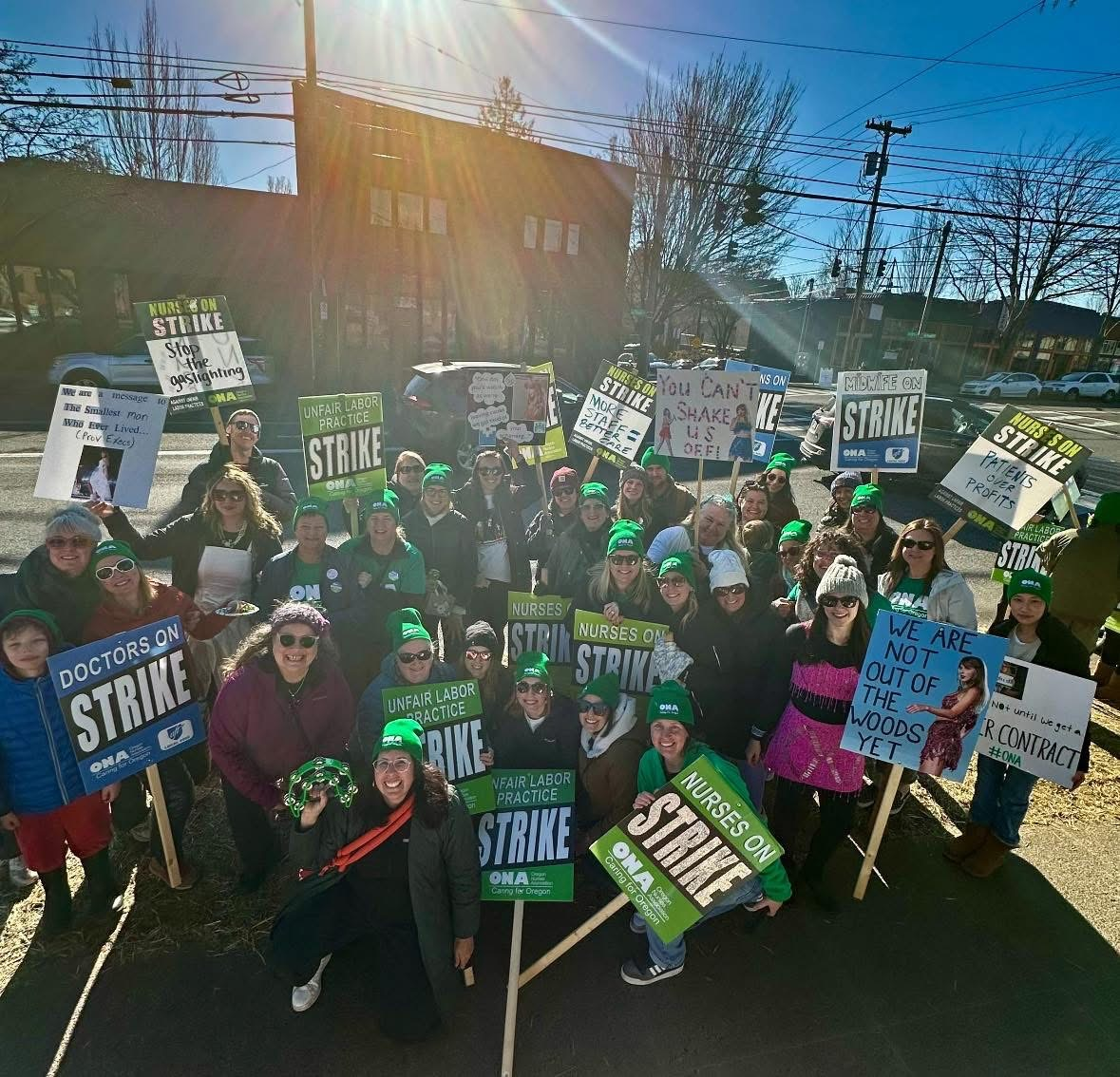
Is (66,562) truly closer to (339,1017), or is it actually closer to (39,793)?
(39,793)

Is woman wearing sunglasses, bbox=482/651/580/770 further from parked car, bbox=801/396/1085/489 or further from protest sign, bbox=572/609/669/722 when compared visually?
parked car, bbox=801/396/1085/489

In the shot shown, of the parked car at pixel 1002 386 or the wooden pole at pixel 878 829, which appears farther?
the parked car at pixel 1002 386

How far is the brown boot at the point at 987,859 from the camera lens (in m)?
4.02

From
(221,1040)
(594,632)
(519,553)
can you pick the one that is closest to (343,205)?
(519,553)

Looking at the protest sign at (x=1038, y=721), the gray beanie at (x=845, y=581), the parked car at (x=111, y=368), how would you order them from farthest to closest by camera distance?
the parked car at (x=111, y=368) → the protest sign at (x=1038, y=721) → the gray beanie at (x=845, y=581)

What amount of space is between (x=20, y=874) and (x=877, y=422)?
6998mm

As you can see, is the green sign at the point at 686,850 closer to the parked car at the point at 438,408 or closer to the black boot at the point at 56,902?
the black boot at the point at 56,902

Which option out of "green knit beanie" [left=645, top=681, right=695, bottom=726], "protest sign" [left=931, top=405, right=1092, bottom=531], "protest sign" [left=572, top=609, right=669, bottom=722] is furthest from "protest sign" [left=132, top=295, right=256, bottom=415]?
"protest sign" [left=931, top=405, right=1092, bottom=531]

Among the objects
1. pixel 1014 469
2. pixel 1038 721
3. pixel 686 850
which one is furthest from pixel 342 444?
pixel 1014 469

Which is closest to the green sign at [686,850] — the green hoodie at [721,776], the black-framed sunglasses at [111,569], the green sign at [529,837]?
the green hoodie at [721,776]

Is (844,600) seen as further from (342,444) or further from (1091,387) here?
(1091,387)

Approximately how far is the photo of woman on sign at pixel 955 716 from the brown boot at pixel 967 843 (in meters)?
1.16

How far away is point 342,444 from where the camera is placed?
564cm

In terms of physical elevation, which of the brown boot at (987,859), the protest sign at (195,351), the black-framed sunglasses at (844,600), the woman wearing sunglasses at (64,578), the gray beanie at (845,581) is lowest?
the brown boot at (987,859)
